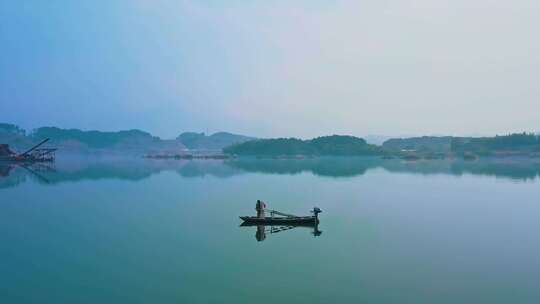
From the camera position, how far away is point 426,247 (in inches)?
618

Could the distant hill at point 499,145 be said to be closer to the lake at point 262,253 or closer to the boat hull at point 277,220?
the lake at point 262,253

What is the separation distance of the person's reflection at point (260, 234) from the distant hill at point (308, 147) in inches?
4439

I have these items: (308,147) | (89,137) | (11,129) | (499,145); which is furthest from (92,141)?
(499,145)

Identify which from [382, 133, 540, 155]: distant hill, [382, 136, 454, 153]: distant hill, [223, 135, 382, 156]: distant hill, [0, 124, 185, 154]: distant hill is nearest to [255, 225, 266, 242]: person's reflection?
[382, 133, 540, 155]: distant hill

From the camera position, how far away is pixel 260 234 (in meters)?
18.0

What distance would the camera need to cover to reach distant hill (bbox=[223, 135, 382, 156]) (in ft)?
438

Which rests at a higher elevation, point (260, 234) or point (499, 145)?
point (499, 145)

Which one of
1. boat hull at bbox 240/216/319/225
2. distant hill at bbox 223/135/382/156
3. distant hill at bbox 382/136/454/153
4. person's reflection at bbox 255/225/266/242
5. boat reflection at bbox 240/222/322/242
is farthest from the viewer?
distant hill at bbox 382/136/454/153

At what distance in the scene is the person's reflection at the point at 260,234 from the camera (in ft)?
56.5

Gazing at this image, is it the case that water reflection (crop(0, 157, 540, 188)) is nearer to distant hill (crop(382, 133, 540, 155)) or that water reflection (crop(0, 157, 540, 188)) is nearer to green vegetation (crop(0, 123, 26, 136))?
distant hill (crop(382, 133, 540, 155))

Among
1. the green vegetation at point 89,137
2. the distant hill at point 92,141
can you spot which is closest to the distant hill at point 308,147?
the distant hill at point 92,141

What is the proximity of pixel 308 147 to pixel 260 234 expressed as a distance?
120 m

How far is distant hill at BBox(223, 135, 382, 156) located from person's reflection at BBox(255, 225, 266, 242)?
11274 cm

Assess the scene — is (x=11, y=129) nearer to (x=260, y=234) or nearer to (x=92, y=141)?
(x=92, y=141)
